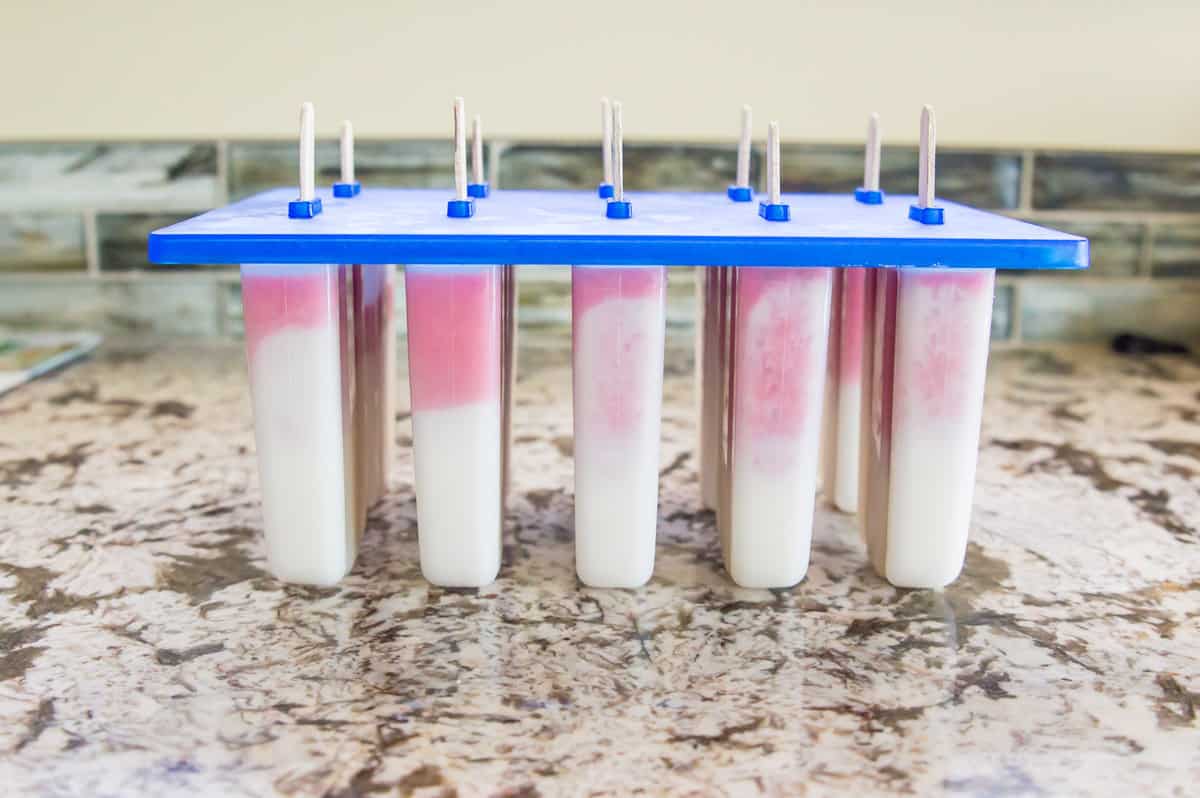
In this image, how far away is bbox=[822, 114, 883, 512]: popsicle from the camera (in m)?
0.79

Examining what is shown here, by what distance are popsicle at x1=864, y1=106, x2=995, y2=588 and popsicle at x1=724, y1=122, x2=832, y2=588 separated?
4 centimetres

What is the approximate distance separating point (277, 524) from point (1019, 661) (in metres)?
0.42

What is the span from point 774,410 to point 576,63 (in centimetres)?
72

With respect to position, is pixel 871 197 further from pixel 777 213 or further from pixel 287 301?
pixel 287 301

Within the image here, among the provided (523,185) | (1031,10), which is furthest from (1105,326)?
(523,185)

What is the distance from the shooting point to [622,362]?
661mm

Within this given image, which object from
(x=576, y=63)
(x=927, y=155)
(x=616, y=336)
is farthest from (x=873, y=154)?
(x=576, y=63)

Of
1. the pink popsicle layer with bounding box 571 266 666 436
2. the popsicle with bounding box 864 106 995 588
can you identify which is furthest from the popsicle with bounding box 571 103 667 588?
the popsicle with bounding box 864 106 995 588

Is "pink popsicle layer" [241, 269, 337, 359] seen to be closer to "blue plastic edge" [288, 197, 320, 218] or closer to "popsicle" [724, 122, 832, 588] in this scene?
"blue plastic edge" [288, 197, 320, 218]

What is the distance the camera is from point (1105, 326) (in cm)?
140

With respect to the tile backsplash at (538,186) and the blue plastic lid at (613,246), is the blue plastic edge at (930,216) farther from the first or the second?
Result: the tile backsplash at (538,186)

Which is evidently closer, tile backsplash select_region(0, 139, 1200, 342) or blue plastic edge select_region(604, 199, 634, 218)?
blue plastic edge select_region(604, 199, 634, 218)

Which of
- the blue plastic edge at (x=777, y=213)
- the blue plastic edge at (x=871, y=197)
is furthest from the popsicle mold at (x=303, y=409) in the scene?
the blue plastic edge at (x=871, y=197)

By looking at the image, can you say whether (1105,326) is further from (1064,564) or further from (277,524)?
(277,524)
